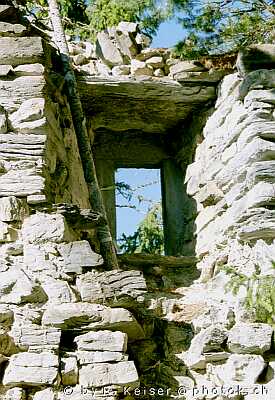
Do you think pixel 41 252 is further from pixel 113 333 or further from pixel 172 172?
pixel 172 172

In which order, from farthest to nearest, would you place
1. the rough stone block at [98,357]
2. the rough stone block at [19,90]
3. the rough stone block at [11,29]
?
the rough stone block at [11,29] < the rough stone block at [19,90] < the rough stone block at [98,357]

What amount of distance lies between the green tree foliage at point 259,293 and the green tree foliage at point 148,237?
416cm

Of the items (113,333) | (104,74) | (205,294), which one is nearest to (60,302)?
(113,333)

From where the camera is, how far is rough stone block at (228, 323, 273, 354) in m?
4.57

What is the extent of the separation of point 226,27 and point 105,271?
3.40 m

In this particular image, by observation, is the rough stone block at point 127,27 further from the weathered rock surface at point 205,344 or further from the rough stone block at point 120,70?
the weathered rock surface at point 205,344

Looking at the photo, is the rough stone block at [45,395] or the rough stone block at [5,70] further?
the rough stone block at [5,70]

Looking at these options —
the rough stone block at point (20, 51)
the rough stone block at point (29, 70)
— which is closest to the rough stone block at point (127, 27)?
the rough stone block at point (20, 51)

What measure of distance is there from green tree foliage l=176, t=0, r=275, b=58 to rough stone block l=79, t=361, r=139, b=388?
12.6ft

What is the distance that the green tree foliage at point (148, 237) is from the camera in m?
9.41

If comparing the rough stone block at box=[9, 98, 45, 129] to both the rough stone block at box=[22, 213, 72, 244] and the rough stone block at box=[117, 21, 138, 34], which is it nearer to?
the rough stone block at box=[22, 213, 72, 244]

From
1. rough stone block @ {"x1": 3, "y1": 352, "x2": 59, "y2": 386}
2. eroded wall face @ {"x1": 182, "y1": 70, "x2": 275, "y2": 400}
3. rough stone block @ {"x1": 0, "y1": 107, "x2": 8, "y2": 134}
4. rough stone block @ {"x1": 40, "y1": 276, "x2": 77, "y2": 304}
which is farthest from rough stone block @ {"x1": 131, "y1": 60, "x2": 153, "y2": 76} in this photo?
rough stone block @ {"x1": 3, "y1": 352, "x2": 59, "y2": 386}

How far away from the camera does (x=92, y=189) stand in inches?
257

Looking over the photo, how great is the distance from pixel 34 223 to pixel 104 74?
253cm
